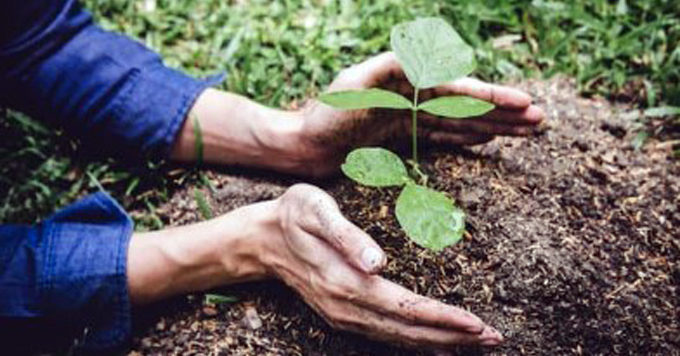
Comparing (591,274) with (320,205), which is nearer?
(320,205)

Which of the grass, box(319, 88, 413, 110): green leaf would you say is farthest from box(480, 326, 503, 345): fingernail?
the grass

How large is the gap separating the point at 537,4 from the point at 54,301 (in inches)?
56.6

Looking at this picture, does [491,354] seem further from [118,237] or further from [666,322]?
[118,237]

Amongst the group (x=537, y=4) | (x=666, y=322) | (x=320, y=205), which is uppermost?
(x=537, y=4)

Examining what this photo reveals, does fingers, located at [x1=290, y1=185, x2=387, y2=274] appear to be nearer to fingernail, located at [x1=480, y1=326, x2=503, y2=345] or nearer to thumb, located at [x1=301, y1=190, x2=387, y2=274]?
thumb, located at [x1=301, y1=190, x2=387, y2=274]

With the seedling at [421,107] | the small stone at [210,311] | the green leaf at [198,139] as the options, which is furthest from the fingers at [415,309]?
the green leaf at [198,139]

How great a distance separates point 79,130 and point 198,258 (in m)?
0.56

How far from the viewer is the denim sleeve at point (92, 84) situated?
70.1 inches

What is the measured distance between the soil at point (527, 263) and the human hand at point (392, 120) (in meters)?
0.06

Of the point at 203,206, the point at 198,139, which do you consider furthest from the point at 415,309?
the point at 198,139

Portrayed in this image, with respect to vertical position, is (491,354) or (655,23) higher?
(655,23)

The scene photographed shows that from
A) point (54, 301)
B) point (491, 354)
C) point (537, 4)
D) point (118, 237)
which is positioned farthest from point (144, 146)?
point (537, 4)

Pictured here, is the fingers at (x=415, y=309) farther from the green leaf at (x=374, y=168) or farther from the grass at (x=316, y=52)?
the grass at (x=316, y=52)

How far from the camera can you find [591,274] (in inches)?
56.1
